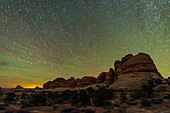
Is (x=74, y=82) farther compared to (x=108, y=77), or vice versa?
(x=74, y=82)

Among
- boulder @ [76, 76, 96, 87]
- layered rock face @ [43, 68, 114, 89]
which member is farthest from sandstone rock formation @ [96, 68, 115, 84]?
boulder @ [76, 76, 96, 87]

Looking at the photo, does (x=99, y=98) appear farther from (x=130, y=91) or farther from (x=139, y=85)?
(x=139, y=85)

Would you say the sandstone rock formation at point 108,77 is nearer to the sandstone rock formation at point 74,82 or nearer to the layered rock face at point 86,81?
the layered rock face at point 86,81

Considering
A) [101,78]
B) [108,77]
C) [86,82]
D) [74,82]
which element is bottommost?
[86,82]

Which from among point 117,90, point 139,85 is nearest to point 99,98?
point 117,90

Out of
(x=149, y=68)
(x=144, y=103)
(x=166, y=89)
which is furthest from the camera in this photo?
(x=149, y=68)

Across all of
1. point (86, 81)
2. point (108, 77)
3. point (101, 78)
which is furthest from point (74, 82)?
point (108, 77)

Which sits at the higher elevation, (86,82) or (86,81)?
(86,81)

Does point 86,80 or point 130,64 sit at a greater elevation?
point 130,64

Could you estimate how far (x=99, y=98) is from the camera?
57.8 ft

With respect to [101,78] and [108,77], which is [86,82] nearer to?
[101,78]

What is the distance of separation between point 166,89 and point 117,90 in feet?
39.3

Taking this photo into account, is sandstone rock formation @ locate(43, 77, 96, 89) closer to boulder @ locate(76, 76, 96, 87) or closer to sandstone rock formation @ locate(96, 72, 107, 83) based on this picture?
boulder @ locate(76, 76, 96, 87)

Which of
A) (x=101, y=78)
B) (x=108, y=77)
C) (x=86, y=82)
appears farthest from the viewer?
(x=86, y=82)
